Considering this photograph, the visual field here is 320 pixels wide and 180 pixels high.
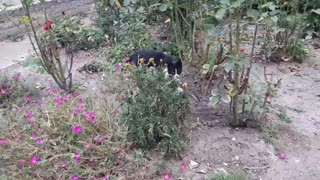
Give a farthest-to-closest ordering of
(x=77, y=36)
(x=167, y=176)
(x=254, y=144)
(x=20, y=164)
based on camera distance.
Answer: (x=77, y=36) → (x=254, y=144) → (x=20, y=164) → (x=167, y=176)

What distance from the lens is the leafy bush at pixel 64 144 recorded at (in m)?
2.48

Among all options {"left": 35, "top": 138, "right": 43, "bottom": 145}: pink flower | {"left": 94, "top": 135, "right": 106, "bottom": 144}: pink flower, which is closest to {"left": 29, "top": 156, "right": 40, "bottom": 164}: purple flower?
{"left": 35, "top": 138, "right": 43, "bottom": 145}: pink flower

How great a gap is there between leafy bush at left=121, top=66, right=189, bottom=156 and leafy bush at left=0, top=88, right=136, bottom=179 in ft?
0.39

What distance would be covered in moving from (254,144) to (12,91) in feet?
6.81

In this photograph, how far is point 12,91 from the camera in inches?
140

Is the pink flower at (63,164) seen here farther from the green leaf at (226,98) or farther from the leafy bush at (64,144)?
the green leaf at (226,98)

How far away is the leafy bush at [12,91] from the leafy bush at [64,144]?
47 cm

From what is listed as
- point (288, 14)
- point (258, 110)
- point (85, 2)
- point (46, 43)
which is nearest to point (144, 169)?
point (258, 110)

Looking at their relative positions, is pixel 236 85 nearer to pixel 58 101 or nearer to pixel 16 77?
pixel 58 101

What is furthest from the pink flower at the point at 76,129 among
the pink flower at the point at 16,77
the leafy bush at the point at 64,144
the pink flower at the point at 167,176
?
the pink flower at the point at 16,77

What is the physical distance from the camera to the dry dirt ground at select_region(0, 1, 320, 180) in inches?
Answer: 100.0

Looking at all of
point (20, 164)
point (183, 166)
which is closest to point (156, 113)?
point (183, 166)

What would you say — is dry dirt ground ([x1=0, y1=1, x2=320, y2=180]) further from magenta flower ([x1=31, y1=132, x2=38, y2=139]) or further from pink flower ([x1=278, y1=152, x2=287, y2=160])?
magenta flower ([x1=31, y1=132, x2=38, y2=139])

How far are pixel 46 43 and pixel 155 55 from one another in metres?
0.96
